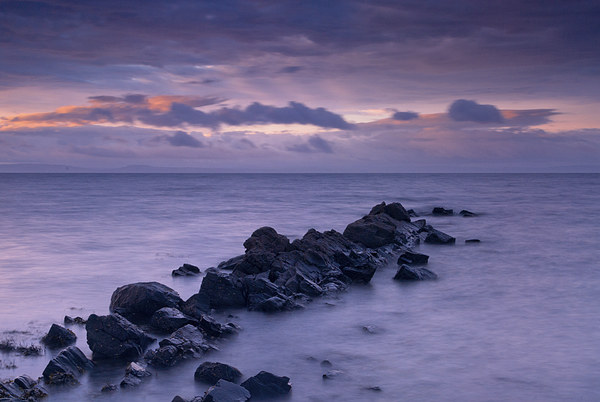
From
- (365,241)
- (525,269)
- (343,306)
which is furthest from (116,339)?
(525,269)

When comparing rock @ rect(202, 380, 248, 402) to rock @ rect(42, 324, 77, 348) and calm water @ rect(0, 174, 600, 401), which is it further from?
rock @ rect(42, 324, 77, 348)

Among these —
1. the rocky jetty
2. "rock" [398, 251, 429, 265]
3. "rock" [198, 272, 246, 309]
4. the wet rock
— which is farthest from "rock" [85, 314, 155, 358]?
"rock" [398, 251, 429, 265]

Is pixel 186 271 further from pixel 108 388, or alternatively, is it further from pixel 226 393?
pixel 226 393

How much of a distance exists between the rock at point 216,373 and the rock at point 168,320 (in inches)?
140

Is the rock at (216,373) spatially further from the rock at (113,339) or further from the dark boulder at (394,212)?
the dark boulder at (394,212)

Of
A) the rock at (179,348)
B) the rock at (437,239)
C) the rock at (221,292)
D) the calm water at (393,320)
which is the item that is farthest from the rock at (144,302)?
the rock at (437,239)

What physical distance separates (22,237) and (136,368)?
100ft

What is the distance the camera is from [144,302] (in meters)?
16.3

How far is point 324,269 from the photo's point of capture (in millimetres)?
21672

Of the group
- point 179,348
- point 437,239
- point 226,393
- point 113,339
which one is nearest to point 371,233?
point 437,239

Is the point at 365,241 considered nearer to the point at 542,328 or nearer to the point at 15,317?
the point at 542,328

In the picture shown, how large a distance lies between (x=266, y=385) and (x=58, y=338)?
254 inches

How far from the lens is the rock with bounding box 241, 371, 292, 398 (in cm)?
1099

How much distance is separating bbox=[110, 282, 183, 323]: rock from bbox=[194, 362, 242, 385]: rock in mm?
4864
